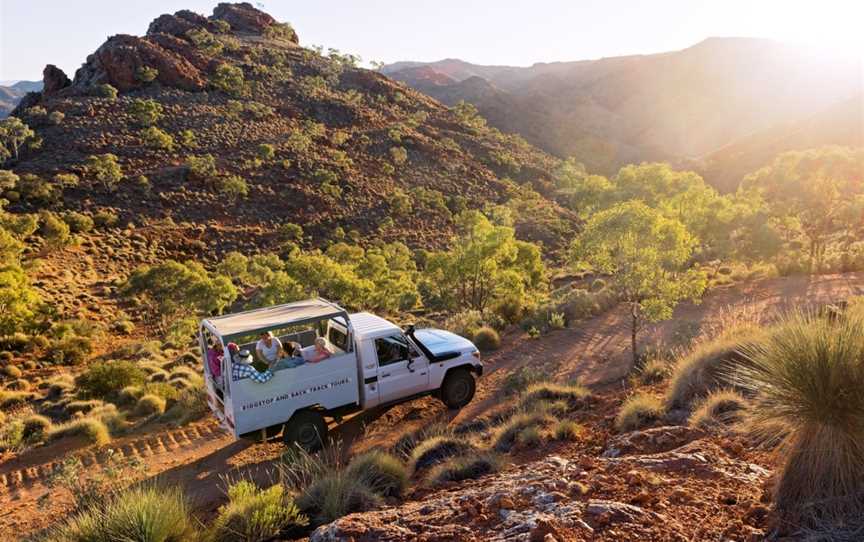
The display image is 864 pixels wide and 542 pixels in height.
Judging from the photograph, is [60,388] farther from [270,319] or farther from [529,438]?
[529,438]

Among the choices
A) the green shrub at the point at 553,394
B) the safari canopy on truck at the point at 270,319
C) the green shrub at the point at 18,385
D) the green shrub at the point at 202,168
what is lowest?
the green shrub at the point at 18,385

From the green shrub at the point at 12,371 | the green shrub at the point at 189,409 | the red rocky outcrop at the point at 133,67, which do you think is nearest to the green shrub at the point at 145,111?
the red rocky outcrop at the point at 133,67

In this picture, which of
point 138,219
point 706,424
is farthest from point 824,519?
point 138,219

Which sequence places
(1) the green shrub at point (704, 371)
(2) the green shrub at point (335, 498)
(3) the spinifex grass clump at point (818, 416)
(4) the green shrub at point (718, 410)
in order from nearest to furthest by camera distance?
(3) the spinifex grass clump at point (818, 416)
(2) the green shrub at point (335, 498)
(4) the green shrub at point (718, 410)
(1) the green shrub at point (704, 371)

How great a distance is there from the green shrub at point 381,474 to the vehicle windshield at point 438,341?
348 cm

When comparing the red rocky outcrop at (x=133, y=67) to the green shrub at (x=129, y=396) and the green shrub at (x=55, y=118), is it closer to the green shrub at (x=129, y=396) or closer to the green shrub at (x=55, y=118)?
the green shrub at (x=55, y=118)

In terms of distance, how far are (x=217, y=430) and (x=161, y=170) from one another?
53572 mm

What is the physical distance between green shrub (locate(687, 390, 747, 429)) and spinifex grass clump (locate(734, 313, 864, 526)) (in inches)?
69.2

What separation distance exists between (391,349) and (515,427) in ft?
9.07

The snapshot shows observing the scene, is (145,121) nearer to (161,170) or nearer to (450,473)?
(161,170)

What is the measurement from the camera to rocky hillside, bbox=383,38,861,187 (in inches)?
4737

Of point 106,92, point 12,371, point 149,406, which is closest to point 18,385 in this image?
point 12,371

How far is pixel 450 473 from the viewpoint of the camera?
673cm

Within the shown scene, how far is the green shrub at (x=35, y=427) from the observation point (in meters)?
11.7
